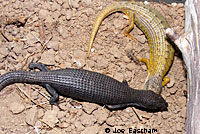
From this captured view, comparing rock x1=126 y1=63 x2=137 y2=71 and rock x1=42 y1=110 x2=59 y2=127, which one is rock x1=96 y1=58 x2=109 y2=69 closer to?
rock x1=126 y1=63 x2=137 y2=71

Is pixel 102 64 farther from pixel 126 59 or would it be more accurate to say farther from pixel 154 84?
pixel 154 84

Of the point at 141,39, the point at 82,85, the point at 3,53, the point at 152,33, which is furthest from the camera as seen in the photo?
the point at 141,39

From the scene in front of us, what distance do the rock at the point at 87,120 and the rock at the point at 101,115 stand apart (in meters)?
0.08

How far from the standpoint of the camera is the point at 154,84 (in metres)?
5.18

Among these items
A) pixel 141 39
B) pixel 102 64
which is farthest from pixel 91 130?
pixel 141 39

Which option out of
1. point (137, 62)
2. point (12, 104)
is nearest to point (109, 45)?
point (137, 62)

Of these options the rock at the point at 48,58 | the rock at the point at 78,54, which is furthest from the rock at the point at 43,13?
the rock at the point at 78,54

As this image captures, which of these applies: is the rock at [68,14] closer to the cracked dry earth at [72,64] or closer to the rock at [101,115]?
the cracked dry earth at [72,64]

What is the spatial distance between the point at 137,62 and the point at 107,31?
941 mm

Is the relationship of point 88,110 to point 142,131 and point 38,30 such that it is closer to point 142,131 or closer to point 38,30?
point 142,131

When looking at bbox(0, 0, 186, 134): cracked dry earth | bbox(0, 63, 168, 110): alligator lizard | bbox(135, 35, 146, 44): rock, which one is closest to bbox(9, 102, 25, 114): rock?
bbox(0, 0, 186, 134): cracked dry earth

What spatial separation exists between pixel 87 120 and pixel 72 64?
3.88ft

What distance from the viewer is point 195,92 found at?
429cm

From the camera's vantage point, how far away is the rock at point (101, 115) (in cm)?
492
